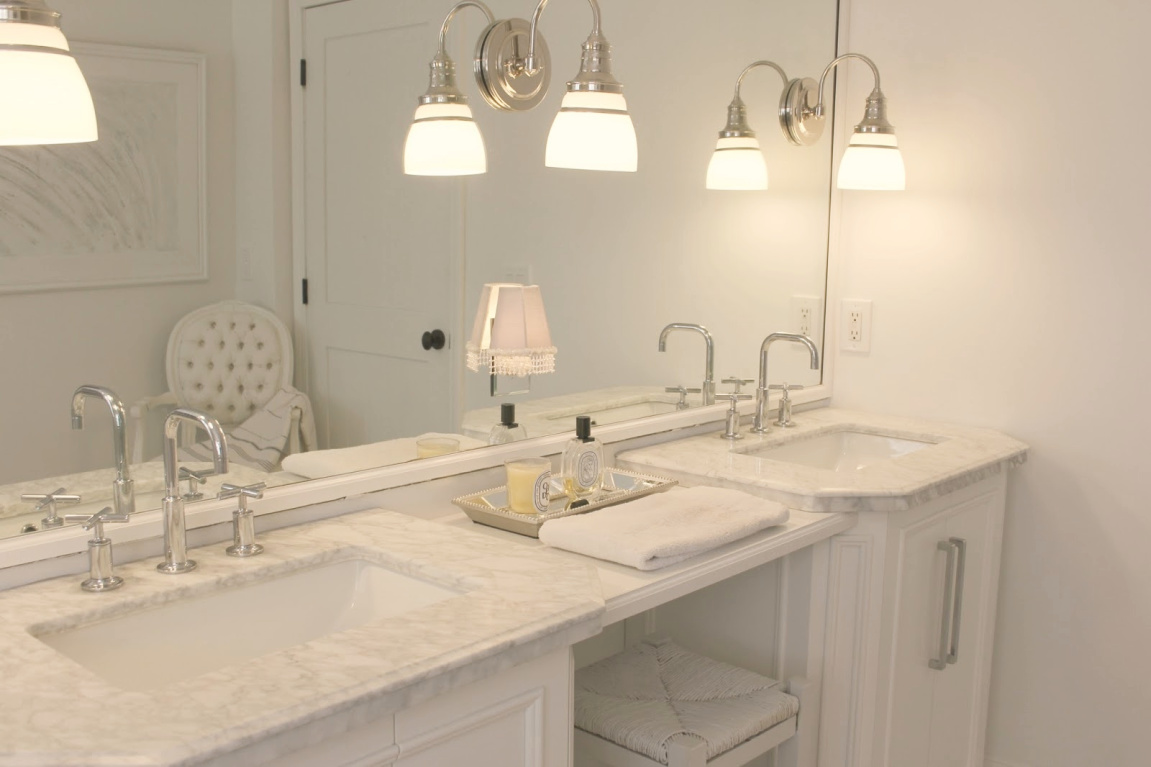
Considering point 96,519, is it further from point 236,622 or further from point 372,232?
point 372,232

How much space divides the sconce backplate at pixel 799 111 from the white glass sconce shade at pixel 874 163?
154 mm

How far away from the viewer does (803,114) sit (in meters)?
2.56

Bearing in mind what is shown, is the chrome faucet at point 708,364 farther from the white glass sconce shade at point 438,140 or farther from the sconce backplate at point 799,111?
the white glass sconce shade at point 438,140

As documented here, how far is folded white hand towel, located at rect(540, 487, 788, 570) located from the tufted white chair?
46cm

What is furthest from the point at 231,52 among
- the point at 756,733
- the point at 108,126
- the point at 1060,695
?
the point at 1060,695

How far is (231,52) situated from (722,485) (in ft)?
3.72

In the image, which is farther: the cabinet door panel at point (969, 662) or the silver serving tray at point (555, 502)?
the cabinet door panel at point (969, 662)

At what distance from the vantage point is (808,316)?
272 centimetres

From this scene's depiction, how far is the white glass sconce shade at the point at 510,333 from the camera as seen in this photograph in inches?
75.7

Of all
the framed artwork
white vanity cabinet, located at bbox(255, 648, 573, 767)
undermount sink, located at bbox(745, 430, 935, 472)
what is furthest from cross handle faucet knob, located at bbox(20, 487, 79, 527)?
undermount sink, located at bbox(745, 430, 935, 472)

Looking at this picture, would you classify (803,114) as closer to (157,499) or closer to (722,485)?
(722,485)

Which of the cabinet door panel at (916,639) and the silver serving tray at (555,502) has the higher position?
the silver serving tray at (555,502)

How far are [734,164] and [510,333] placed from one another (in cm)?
78

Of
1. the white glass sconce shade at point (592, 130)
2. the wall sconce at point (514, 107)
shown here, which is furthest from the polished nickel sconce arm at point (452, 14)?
the white glass sconce shade at point (592, 130)
